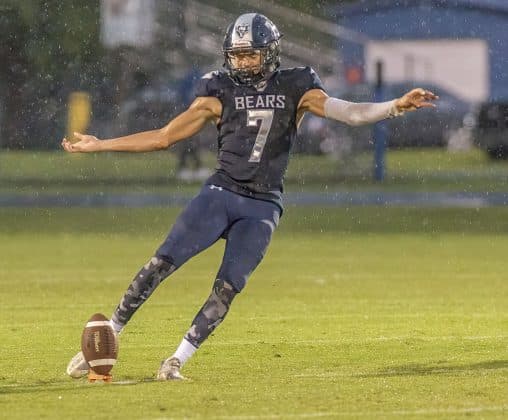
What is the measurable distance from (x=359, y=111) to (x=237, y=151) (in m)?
0.75

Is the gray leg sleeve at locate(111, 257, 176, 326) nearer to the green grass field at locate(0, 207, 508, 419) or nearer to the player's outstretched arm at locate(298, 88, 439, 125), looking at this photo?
the green grass field at locate(0, 207, 508, 419)

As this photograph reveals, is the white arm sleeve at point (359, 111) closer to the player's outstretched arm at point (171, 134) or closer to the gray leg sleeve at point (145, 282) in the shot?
the player's outstretched arm at point (171, 134)

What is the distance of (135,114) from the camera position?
3262 centimetres

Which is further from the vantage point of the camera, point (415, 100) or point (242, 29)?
point (242, 29)

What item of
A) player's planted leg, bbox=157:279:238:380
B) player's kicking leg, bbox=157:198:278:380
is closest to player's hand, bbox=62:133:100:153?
player's kicking leg, bbox=157:198:278:380

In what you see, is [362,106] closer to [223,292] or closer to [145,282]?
[223,292]

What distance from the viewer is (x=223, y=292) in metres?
9.29

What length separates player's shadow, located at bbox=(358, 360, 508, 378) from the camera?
9625mm

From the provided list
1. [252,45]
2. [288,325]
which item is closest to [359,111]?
[252,45]

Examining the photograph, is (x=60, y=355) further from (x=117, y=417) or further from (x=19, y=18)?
(x=19, y=18)

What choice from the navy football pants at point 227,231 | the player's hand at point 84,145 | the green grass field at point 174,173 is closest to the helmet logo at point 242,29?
the navy football pants at point 227,231

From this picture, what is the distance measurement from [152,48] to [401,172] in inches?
251

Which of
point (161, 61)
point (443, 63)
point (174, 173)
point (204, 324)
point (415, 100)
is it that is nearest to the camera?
point (415, 100)

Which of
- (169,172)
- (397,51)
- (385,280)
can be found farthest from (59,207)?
(397,51)
